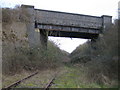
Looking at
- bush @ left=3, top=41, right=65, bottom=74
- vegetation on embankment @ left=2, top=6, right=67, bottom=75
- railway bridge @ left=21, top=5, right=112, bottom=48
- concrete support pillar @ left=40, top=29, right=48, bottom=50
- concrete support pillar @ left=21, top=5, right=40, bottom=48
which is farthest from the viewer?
concrete support pillar @ left=40, top=29, right=48, bottom=50

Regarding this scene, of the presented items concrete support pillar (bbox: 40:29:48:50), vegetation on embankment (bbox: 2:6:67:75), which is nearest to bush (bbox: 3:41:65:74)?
vegetation on embankment (bbox: 2:6:67:75)

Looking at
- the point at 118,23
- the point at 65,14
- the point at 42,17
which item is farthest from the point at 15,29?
the point at 118,23

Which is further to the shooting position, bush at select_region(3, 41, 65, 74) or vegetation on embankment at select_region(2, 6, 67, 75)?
vegetation on embankment at select_region(2, 6, 67, 75)

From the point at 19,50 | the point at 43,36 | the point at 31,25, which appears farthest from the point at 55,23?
the point at 19,50

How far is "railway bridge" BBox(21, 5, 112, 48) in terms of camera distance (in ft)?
71.9

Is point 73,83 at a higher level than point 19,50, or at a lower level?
lower

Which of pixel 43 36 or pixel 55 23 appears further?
pixel 43 36

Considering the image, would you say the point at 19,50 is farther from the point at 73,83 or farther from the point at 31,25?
the point at 73,83

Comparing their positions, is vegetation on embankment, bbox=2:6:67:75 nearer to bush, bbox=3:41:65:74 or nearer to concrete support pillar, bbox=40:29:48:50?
bush, bbox=3:41:65:74

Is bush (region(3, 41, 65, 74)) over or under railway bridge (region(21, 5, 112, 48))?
under

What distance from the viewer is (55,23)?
23125mm

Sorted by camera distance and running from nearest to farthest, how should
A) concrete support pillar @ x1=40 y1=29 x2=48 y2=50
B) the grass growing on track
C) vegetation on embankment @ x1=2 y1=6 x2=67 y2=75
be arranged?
the grass growing on track, vegetation on embankment @ x1=2 y1=6 x2=67 y2=75, concrete support pillar @ x1=40 y1=29 x2=48 y2=50

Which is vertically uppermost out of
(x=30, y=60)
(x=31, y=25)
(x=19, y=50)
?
(x=31, y=25)

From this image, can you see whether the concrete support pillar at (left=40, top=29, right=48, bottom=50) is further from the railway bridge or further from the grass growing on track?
the grass growing on track
